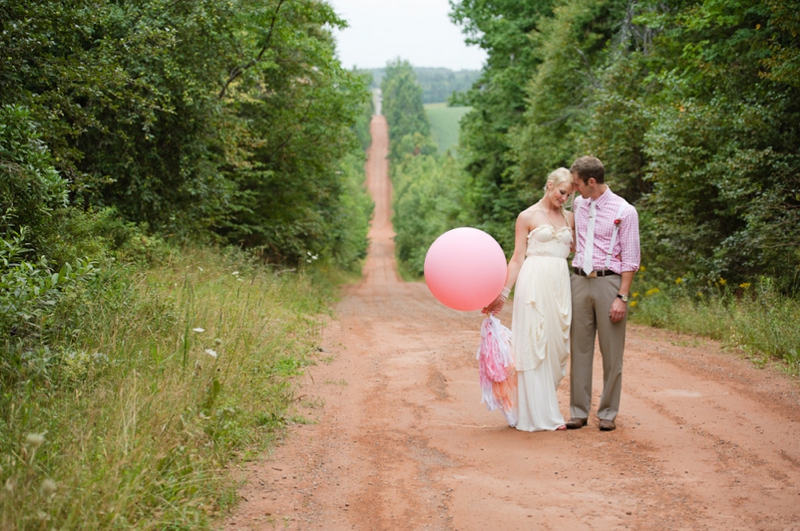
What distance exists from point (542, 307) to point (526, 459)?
145cm

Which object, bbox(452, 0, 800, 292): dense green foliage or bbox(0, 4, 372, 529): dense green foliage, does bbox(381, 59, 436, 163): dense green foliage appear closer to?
bbox(452, 0, 800, 292): dense green foliage

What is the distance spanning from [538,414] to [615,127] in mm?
13772

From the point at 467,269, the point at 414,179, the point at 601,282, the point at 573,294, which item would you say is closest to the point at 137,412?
the point at 467,269

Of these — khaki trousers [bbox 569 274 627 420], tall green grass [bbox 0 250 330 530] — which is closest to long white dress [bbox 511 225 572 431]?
khaki trousers [bbox 569 274 627 420]

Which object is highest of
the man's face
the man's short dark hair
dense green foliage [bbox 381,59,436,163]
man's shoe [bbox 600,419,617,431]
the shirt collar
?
dense green foliage [bbox 381,59,436,163]

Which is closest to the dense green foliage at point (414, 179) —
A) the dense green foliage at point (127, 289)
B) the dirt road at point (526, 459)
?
the dense green foliage at point (127, 289)

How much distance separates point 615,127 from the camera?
18531 millimetres

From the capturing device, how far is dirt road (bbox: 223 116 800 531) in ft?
14.3

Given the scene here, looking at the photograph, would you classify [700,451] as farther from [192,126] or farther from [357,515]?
[192,126]

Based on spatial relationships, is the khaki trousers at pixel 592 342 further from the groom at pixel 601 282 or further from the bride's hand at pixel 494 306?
the bride's hand at pixel 494 306

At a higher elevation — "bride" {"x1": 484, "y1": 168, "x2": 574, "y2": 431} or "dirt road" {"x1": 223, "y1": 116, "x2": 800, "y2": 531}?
"bride" {"x1": 484, "y1": 168, "x2": 574, "y2": 431}

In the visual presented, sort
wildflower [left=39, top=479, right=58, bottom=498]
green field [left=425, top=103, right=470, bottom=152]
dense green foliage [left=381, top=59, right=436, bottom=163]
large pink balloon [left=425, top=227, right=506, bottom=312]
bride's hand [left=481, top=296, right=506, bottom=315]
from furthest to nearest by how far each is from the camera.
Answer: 1. green field [left=425, top=103, right=470, bottom=152]
2. dense green foliage [left=381, top=59, right=436, bottom=163]
3. bride's hand [left=481, top=296, right=506, bottom=315]
4. large pink balloon [left=425, top=227, right=506, bottom=312]
5. wildflower [left=39, top=479, right=58, bottom=498]

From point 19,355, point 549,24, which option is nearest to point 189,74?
point 19,355

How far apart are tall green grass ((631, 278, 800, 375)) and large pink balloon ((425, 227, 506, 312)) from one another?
4530mm
